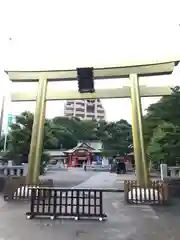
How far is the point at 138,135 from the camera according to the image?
10.8 metres

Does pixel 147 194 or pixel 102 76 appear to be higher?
pixel 102 76

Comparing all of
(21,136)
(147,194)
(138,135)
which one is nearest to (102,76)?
(138,135)

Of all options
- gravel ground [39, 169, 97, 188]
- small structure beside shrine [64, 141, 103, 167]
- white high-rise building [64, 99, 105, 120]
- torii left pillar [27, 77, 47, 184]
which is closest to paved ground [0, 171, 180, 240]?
torii left pillar [27, 77, 47, 184]

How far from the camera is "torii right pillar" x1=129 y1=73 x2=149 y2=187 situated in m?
10.2

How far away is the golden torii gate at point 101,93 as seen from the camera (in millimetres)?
10906

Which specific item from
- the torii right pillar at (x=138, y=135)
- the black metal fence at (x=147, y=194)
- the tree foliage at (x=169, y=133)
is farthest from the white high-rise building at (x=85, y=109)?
the black metal fence at (x=147, y=194)

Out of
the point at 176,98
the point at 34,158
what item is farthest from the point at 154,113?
the point at 34,158

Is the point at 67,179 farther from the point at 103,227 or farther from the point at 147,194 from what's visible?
the point at 103,227

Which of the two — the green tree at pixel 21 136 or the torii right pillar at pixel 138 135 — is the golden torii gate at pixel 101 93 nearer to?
the torii right pillar at pixel 138 135

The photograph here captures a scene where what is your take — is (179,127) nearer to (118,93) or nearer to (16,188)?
(118,93)

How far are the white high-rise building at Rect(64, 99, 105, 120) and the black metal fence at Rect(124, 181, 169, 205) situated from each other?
85983 mm

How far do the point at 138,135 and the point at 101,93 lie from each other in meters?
2.71

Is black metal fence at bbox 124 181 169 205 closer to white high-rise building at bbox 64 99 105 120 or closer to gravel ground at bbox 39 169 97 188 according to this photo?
gravel ground at bbox 39 169 97 188

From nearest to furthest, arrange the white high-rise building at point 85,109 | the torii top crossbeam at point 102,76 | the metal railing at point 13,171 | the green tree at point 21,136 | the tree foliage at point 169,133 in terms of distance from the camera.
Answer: the tree foliage at point 169,133, the torii top crossbeam at point 102,76, the metal railing at point 13,171, the green tree at point 21,136, the white high-rise building at point 85,109
